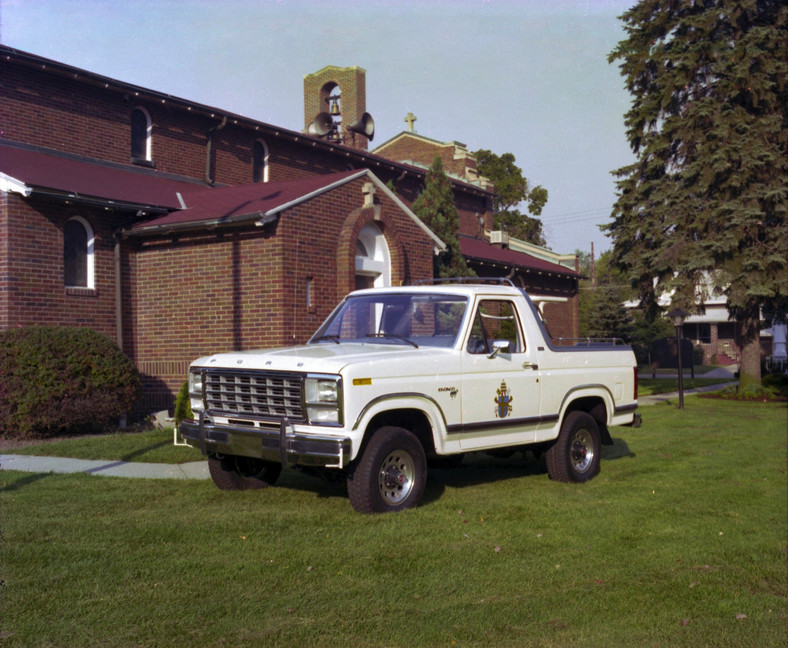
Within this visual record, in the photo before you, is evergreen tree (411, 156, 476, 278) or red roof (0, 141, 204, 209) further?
evergreen tree (411, 156, 476, 278)

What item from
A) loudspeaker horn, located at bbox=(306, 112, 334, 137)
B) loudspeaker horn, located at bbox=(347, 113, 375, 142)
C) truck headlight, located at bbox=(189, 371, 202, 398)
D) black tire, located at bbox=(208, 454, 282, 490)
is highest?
loudspeaker horn, located at bbox=(347, 113, 375, 142)

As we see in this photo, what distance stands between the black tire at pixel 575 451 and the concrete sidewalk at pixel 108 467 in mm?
3863

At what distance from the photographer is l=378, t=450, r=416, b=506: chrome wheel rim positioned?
7.46m

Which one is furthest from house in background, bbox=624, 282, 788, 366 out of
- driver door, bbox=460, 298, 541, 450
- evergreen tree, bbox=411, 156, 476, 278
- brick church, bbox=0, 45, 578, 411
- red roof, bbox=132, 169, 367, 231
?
driver door, bbox=460, 298, 541, 450

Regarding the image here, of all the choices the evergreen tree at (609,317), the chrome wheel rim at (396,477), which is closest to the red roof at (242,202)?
the chrome wheel rim at (396,477)

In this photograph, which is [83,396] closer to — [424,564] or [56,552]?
[56,552]

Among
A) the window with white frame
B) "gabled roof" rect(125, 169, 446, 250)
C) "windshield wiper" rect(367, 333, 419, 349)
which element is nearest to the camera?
"windshield wiper" rect(367, 333, 419, 349)

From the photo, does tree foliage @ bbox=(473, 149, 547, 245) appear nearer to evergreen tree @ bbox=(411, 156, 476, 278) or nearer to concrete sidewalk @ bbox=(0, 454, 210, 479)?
evergreen tree @ bbox=(411, 156, 476, 278)

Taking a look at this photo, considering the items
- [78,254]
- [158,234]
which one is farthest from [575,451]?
[78,254]

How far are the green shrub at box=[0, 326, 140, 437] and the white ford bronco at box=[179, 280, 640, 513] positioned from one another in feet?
18.3

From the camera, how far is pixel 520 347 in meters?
8.89

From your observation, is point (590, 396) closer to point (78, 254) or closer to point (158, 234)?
point (158, 234)

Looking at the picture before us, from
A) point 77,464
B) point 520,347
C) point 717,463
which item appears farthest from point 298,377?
point 717,463

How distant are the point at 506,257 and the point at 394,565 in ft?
78.1
